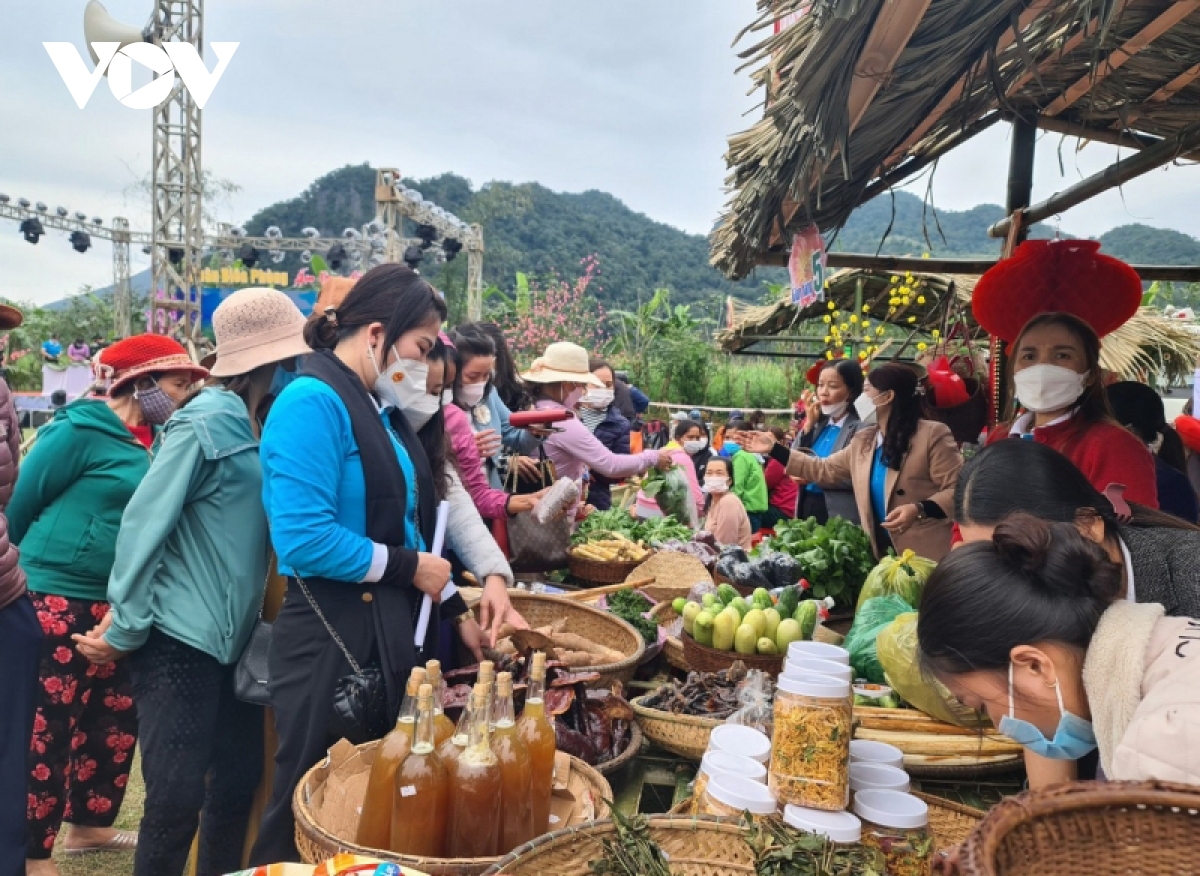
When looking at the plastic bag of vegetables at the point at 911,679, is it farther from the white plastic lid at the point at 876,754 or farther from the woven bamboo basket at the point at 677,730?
the woven bamboo basket at the point at 677,730

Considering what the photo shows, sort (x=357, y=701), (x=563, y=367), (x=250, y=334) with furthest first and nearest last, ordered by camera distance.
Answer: (x=563, y=367)
(x=250, y=334)
(x=357, y=701)

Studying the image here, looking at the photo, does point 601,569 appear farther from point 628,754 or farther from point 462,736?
point 462,736

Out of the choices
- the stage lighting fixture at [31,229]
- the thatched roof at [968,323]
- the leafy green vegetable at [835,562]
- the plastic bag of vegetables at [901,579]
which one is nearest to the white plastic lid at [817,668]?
the plastic bag of vegetables at [901,579]

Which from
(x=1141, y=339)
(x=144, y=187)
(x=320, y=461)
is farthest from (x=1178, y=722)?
(x=144, y=187)

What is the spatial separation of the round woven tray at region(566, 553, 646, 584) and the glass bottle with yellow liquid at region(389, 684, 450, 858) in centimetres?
260

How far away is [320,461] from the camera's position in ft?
6.48

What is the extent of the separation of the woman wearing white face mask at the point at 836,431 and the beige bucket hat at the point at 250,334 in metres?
3.22

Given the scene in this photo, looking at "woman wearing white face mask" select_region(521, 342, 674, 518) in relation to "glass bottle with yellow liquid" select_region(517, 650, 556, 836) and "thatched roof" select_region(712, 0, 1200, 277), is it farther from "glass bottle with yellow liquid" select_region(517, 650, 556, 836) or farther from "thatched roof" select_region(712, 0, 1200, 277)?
"glass bottle with yellow liquid" select_region(517, 650, 556, 836)

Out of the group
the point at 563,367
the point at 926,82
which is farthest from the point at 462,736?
the point at 563,367

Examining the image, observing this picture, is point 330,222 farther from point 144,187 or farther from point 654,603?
point 654,603

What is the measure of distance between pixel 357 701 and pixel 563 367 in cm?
294

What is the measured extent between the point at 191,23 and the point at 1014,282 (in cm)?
1208

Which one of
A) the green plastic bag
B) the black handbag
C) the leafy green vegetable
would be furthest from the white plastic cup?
the leafy green vegetable

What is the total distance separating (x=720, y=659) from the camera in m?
2.60
